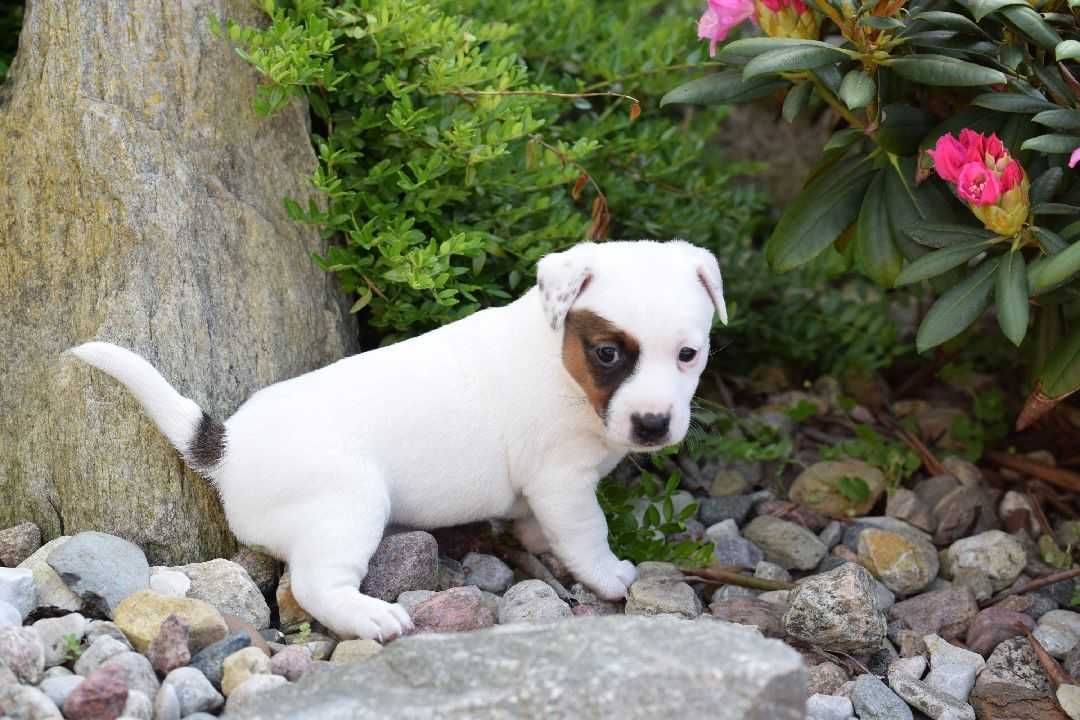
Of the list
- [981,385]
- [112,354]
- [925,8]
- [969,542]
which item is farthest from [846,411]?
[112,354]

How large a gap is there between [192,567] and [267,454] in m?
0.39

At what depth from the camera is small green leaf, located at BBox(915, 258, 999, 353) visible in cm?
382

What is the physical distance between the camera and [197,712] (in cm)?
300

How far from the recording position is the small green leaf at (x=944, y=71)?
12.2ft

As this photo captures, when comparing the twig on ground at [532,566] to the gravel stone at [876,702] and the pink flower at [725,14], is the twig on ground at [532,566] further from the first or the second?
the pink flower at [725,14]

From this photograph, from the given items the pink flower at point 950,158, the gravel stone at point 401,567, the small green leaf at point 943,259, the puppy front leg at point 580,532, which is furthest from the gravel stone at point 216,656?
the pink flower at point 950,158

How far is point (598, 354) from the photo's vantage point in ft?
11.9

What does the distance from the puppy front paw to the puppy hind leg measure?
730 millimetres

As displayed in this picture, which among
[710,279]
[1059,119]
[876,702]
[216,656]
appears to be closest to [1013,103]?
[1059,119]

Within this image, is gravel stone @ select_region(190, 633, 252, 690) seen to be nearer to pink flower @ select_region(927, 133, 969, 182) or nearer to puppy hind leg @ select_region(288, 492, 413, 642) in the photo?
puppy hind leg @ select_region(288, 492, 413, 642)

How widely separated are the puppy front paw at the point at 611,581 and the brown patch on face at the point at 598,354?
57 centimetres

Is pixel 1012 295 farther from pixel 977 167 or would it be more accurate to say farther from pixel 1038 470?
pixel 1038 470

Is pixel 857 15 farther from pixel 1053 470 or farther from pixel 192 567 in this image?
pixel 192 567

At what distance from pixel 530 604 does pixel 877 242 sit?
1.68m
